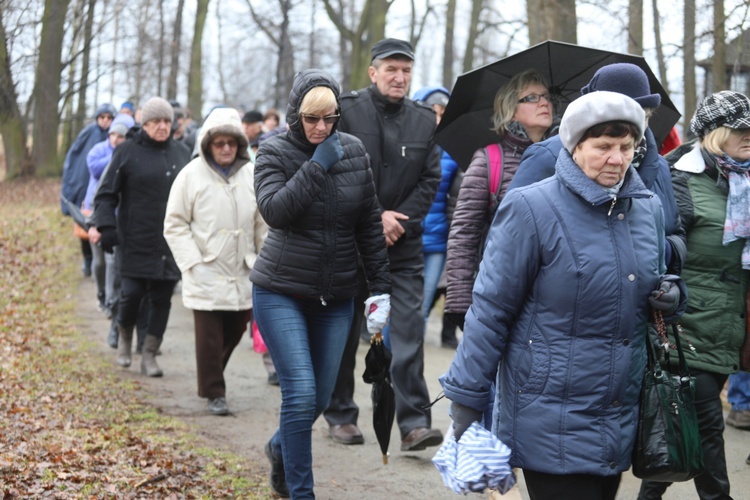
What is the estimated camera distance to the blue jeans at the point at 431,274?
351 inches

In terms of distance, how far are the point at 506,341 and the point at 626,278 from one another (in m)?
0.46

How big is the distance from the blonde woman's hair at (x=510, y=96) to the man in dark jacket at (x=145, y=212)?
429 cm

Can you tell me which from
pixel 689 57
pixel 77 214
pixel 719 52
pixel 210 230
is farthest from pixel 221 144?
pixel 689 57

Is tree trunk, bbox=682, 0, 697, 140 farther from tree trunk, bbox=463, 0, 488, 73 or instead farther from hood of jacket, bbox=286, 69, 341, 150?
tree trunk, bbox=463, 0, 488, 73

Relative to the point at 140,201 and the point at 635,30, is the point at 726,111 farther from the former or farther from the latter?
the point at 635,30

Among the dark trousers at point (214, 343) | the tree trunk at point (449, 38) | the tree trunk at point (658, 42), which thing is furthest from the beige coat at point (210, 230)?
the tree trunk at point (449, 38)

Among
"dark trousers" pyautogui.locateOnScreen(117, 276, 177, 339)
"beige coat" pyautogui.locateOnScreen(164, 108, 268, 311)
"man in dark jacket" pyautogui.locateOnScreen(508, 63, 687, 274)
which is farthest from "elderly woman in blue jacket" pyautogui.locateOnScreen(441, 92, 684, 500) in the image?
"dark trousers" pyautogui.locateOnScreen(117, 276, 177, 339)

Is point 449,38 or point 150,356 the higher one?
point 449,38

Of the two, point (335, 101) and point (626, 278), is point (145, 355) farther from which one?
point (626, 278)

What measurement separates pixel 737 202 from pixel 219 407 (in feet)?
13.7

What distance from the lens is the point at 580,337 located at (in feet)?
11.7

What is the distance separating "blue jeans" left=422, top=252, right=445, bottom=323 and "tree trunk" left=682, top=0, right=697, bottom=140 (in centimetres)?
259

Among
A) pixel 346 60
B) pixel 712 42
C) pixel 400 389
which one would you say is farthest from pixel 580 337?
pixel 346 60

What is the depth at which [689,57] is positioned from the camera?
12336 mm
